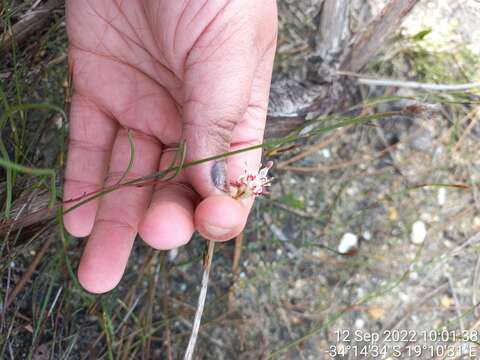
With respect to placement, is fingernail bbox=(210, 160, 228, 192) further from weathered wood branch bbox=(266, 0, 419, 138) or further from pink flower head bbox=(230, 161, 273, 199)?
weathered wood branch bbox=(266, 0, 419, 138)

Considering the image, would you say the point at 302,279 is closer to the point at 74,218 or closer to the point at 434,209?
the point at 434,209

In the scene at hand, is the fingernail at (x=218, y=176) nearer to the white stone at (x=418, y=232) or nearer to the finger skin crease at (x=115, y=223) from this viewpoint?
the finger skin crease at (x=115, y=223)

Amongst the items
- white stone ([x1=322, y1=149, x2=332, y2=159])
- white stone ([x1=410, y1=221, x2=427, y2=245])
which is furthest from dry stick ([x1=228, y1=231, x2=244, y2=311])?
white stone ([x1=410, y1=221, x2=427, y2=245])

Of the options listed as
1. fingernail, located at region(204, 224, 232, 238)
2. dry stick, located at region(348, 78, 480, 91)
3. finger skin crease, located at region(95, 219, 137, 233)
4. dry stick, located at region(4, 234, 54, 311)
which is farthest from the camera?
dry stick, located at region(348, 78, 480, 91)

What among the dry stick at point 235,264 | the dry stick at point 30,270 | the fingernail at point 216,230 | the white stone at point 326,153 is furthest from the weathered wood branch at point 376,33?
the dry stick at point 30,270

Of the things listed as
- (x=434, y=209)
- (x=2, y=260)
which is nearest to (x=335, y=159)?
(x=434, y=209)

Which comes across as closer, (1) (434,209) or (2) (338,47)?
(2) (338,47)

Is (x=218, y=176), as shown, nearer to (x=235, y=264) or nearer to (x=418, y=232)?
(x=235, y=264)
